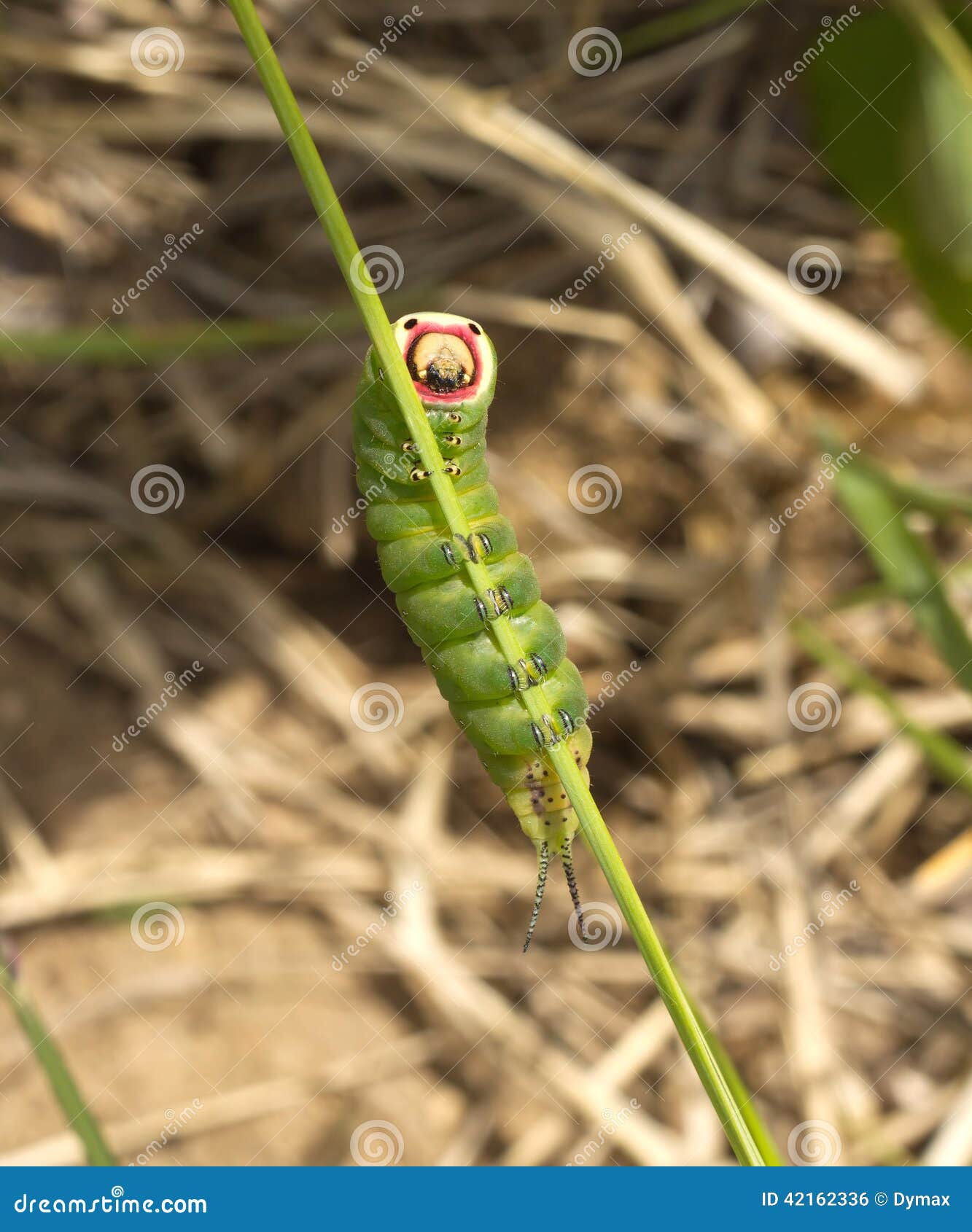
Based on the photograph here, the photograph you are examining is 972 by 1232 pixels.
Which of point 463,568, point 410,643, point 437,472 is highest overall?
point 437,472

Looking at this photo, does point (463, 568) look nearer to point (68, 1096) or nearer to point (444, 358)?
point (444, 358)

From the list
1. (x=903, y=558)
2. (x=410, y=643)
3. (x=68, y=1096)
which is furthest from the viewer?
(x=410, y=643)

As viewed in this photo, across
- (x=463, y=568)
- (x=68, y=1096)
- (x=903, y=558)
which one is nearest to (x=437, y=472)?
(x=463, y=568)

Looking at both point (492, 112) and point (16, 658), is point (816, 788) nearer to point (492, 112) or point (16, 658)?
point (492, 112)

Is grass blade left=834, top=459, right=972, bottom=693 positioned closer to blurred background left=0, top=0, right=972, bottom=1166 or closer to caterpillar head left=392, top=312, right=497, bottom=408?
blurred background left=0, top=0, right=972, bottom=1166

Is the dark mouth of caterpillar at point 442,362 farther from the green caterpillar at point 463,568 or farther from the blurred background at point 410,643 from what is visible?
the blurred background at point 410,643

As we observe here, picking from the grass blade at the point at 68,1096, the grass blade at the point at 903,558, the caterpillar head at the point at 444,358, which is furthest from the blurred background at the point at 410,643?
the caterpillar head at the point at 444,358

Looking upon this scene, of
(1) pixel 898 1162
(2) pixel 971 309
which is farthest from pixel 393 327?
(1) pixel 898 1162
